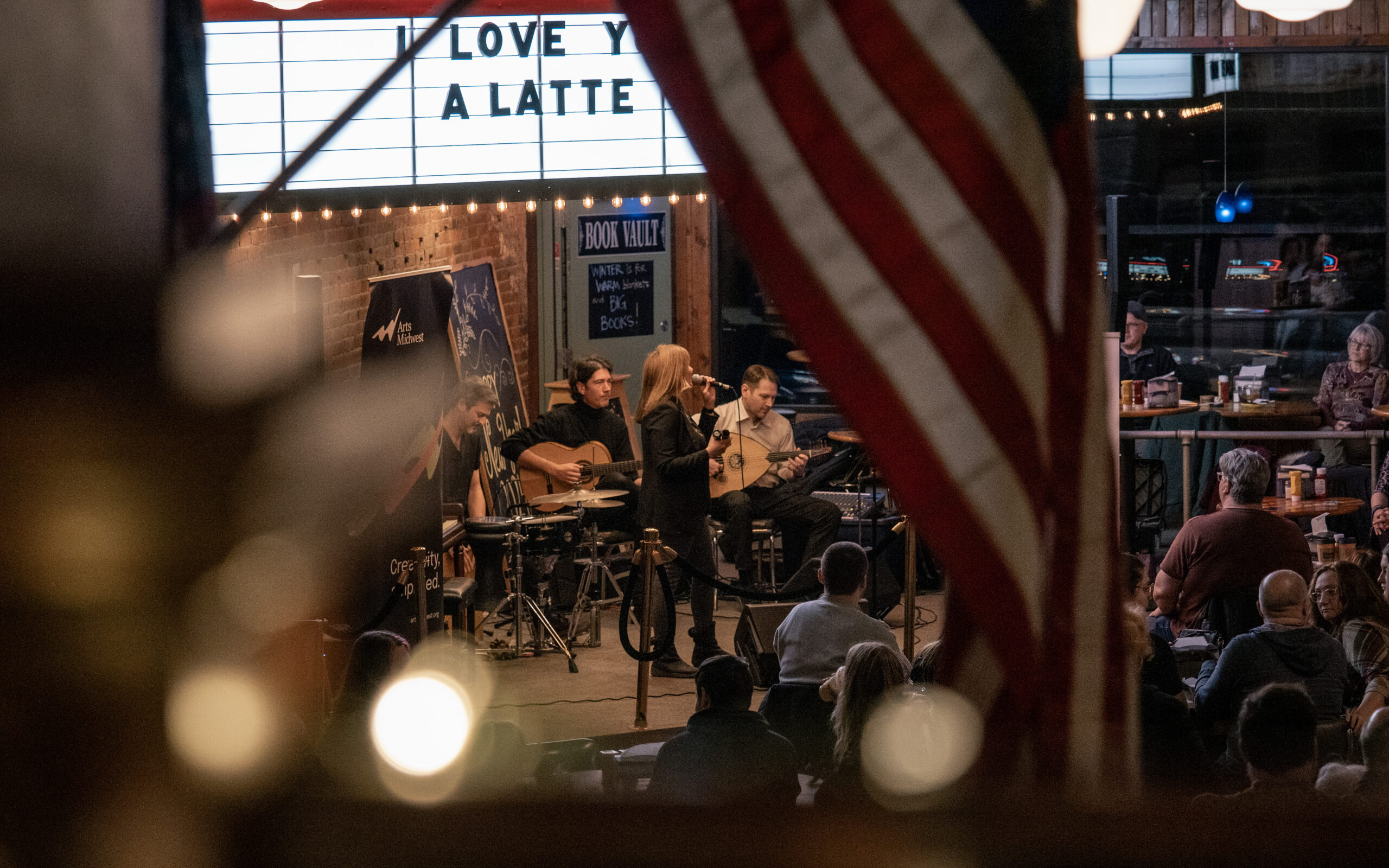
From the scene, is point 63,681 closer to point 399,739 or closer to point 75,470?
point 75,470

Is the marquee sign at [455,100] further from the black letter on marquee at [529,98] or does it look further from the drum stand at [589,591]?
the drum stand at [589,591]

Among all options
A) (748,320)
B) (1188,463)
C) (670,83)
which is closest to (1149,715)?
(670,83)

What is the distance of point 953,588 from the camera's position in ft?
6.68

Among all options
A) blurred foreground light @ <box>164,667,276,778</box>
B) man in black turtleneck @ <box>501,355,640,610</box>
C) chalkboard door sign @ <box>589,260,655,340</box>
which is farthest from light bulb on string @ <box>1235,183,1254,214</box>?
blurred foreground light @ <box>164,667,276,778</box>

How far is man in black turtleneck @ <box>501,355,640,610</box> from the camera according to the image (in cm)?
986

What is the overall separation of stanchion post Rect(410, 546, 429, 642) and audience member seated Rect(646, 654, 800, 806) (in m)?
3.09

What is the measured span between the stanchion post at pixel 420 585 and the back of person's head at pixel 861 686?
337cm

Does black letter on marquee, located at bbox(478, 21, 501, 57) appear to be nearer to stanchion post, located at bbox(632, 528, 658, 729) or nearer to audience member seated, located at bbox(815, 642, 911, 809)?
stanchion post, located at bbox(632, 528, 658, 729)

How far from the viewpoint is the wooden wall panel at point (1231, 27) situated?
1230 centimetres

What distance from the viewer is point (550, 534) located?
380 inches

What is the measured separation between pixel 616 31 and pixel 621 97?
1.45ft

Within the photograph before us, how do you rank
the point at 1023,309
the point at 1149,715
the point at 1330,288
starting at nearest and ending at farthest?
the point at 1023,309, the point at 1149,715, the point at 1330,288

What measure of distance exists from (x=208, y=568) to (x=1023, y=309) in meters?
1.12

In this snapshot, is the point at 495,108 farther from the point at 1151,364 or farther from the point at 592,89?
the point at 1151,364
